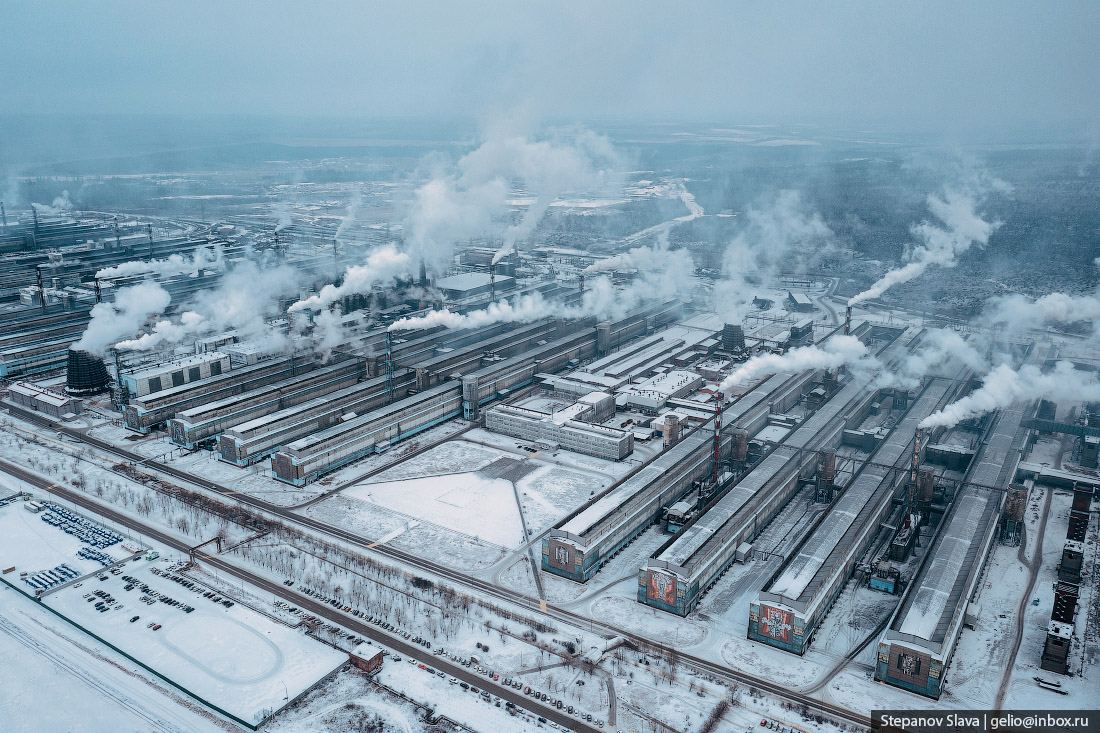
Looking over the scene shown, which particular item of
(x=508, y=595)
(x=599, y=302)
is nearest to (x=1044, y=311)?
(x=599, y=302)

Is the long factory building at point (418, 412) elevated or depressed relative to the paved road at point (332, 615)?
elevated

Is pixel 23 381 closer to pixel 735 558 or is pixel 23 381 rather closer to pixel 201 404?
pixel 201 404

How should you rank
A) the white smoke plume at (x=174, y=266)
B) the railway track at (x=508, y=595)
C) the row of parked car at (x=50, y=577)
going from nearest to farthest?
the railway track at (x=508, y=595) → the row of parked car at (x=50, y=577) → the white smoke plume at (x=174, y=266)

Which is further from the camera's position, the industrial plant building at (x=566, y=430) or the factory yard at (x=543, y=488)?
the industrial plant building at (x=566, y=430)

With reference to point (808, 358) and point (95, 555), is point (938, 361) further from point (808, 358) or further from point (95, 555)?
point (95, 555)

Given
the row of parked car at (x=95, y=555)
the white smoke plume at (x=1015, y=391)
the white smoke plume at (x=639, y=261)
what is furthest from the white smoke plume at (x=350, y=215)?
the white smoke plume at (x=1015, y=391)

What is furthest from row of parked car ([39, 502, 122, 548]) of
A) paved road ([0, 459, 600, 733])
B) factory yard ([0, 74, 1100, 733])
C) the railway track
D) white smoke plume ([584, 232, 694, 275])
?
white smoke plume ([584, 232, 694, 275])

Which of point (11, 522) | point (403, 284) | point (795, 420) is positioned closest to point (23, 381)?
point (11, 522)

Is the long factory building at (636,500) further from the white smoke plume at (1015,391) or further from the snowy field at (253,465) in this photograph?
the snowy field at (253,465)
